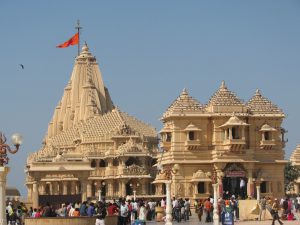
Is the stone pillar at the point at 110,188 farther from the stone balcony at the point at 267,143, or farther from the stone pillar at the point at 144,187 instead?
the stone balcony at the point at 267,143

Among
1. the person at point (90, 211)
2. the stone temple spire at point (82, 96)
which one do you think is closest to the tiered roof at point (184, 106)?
the person at point (90, 211)

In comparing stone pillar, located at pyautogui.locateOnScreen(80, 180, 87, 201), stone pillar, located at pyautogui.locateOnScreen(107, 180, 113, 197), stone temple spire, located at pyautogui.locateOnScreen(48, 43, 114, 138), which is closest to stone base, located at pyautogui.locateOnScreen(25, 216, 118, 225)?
stone pillar, located at pyautogui.locateOnScreen(80, 180, 87, 201)

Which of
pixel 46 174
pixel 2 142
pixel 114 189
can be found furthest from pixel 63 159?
pixel 2 142

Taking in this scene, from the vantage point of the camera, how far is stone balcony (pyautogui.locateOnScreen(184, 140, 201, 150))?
69.9 metres

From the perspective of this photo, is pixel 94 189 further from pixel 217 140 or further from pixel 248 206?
pixel 248 206

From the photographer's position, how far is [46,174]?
80.8m

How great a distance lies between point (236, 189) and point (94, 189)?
2512 cm

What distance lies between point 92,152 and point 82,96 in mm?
16231

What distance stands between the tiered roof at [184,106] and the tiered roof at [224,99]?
1.21 metres

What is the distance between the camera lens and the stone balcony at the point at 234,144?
229ft

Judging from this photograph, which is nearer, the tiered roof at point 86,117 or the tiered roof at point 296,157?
the tiered roof at point 296,157

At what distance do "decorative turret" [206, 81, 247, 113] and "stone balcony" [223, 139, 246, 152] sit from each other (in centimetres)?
244

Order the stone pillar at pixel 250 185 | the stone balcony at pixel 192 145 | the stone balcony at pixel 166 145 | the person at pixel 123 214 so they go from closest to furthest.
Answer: the person at pixel 123 214
the stone pillar at pixel 250 185
the stone balcony at pixel 192 145
the stone balcony at pixel 166 145

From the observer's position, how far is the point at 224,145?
70500mm
